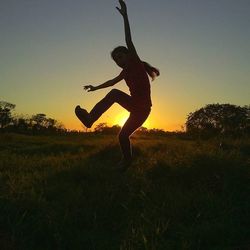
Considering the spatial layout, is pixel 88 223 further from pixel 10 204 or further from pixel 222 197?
pixel 222 197

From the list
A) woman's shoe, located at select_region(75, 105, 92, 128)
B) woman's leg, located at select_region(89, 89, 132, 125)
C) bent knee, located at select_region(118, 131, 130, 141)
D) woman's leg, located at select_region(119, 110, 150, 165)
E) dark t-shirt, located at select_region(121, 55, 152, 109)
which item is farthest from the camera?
bent knee, located at select_region(118, 131, 130, 141)

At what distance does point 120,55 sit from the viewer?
7562 millimetres

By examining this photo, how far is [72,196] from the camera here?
5914mm

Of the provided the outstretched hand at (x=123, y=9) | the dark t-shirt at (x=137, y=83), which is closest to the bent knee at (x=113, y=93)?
the dark t-shirt at (x=137, y=83)

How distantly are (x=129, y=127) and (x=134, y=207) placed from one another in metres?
2.25

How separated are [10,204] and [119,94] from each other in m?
2.88

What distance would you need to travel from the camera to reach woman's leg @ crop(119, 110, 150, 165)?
24.8 ft

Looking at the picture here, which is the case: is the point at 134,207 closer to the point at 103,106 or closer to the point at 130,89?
the point at 103,106

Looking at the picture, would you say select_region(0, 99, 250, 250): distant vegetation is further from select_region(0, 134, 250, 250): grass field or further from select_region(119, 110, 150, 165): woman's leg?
select_region(119, 110, 150, 165): woman's leg

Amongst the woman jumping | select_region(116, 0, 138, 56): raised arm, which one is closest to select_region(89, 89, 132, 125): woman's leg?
the woman jumping

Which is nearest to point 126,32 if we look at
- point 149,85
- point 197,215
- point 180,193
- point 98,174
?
point 149,85

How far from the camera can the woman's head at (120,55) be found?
7.53m

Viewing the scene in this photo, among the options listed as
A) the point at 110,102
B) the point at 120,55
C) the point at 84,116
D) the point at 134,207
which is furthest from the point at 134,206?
the point at 120,55

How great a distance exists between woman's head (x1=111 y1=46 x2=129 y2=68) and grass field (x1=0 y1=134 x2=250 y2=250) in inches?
75.4
